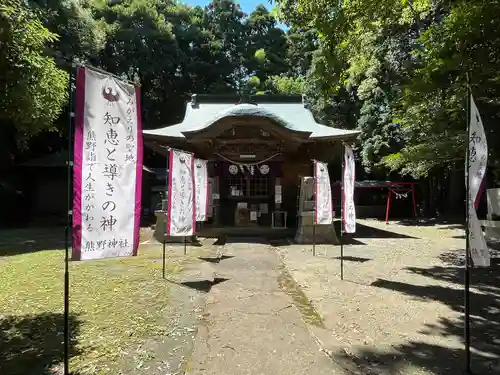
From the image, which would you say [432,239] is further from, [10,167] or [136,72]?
[136,72]

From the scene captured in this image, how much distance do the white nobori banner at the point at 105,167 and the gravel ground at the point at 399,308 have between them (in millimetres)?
2371

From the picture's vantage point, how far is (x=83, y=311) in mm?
4656

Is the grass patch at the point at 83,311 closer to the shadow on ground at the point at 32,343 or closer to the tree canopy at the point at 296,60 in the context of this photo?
the shadow on ground at the point at 32,343

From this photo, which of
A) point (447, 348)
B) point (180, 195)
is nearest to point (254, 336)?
point (447, 348)

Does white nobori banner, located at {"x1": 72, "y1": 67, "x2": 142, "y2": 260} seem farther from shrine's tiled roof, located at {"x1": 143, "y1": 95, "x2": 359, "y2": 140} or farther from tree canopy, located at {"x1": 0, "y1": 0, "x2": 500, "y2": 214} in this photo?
shrine's tiled roof, located at {"x1": 143, "y1": 95, "x2": 359, "y2": 140}

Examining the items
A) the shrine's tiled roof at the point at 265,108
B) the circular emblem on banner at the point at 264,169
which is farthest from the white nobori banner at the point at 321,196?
the circular emblem on banner at the point at 264,169

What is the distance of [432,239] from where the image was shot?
12.0m

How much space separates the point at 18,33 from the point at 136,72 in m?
20.9

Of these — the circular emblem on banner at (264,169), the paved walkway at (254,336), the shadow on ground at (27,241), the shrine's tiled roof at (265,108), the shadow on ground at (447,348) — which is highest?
the shrine's tiled roof at (265,108)

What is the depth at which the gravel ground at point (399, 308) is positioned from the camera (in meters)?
3.47

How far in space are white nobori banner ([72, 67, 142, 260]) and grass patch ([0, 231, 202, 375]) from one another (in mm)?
931

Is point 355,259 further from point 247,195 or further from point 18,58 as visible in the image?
point 18,58

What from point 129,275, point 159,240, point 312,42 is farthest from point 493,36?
point 312,42

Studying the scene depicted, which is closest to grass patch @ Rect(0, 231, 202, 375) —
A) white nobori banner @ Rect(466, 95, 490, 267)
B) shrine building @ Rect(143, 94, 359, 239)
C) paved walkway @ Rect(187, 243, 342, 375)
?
paved walkway @ Rect(187, 243, 342, 375)
